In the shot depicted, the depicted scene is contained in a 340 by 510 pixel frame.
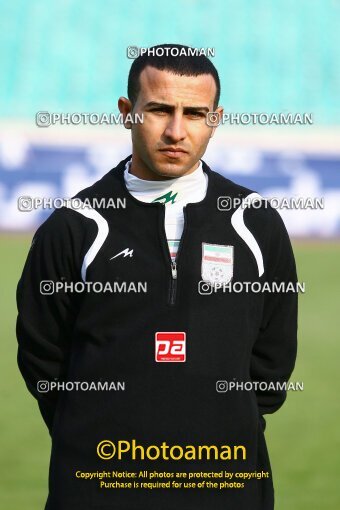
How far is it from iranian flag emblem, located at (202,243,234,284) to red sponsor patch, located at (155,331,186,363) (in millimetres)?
164

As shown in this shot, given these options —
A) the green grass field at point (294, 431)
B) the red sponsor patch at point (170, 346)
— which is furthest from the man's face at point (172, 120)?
the green grass field at point (294, 431)

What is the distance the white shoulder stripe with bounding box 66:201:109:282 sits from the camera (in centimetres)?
269

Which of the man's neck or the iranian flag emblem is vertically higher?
the man's neck

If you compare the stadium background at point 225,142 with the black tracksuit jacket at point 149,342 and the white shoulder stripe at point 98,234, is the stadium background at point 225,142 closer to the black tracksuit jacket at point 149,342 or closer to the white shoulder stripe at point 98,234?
the black tracksuit jacket at point 149,342

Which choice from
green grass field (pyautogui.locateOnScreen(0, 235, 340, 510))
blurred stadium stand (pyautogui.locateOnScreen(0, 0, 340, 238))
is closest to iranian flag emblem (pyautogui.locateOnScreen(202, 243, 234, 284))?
green grass field (pyautogui.locateOnScreen(0, 235, 340, 510))

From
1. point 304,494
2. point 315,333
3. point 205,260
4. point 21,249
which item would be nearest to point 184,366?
point 205,260

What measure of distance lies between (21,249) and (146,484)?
8.22 m

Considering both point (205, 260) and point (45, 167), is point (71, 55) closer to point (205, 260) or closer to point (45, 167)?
point (45, 167)

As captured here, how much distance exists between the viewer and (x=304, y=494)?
4.69 m

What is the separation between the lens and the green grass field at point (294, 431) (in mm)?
4691

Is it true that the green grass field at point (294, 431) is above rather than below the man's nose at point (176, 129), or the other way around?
below

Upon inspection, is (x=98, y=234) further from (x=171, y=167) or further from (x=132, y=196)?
(x=171, y=167)

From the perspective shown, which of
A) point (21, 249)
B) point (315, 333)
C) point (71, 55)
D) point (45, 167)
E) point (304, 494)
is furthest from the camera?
point (71, 55)

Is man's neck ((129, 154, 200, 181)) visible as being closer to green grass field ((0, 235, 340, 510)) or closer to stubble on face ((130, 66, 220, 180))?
stubble on face ((130, 66, 220, 180))
